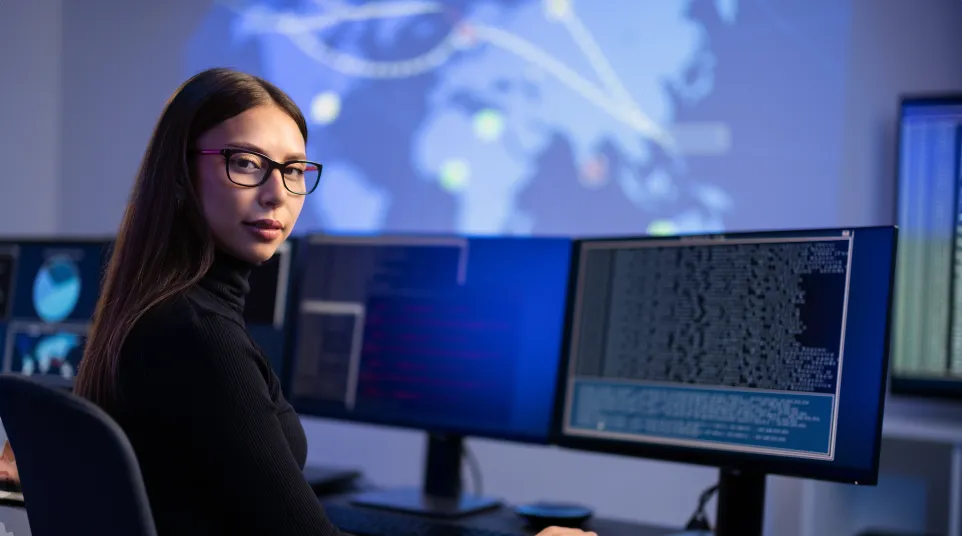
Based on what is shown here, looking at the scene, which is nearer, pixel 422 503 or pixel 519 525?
pixel 519 525

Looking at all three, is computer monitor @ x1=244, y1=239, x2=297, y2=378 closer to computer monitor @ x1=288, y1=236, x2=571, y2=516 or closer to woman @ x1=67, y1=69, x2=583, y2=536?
computer monitor @ x1=288, y1=236, x2=571, y2=516

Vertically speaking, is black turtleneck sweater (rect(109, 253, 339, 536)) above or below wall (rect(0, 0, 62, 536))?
below

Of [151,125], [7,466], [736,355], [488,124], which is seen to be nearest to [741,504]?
[736,355]

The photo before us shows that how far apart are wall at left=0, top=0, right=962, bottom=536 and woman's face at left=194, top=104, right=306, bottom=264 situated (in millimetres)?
1629

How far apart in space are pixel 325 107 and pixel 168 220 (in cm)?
202

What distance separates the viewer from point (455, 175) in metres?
2.85

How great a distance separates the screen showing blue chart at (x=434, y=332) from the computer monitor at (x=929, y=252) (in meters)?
1.12

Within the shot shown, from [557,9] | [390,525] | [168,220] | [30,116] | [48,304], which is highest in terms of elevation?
[557,9]

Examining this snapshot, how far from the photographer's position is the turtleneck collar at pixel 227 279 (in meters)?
1.08

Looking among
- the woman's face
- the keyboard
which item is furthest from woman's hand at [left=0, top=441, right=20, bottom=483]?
the keyboard

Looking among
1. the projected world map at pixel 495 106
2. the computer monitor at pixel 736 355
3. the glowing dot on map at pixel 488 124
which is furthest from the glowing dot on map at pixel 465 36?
the computer monitor at pixel 736 355

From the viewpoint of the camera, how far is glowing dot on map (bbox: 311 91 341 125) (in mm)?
3008

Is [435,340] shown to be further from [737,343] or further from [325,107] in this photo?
[325,107]

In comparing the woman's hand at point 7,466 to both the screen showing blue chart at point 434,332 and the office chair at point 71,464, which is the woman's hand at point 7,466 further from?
the screen showing blue chart at point 434,332
